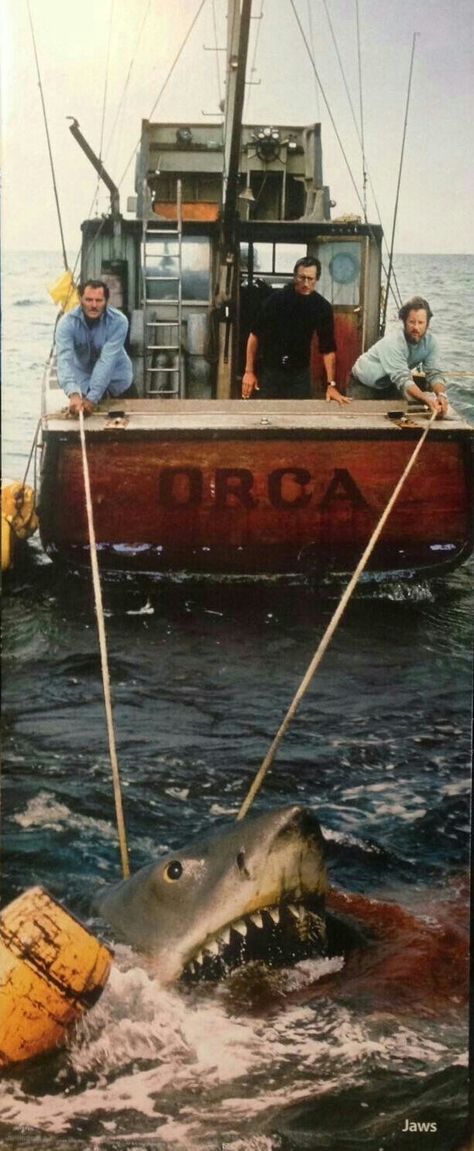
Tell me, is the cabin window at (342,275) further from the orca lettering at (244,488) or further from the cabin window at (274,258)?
the orca lettering at (244,488)

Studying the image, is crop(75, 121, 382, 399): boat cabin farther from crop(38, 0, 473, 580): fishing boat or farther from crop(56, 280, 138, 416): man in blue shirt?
crop(56, 280, 138, 416): man in blue shirt

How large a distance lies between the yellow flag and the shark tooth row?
3254 mm

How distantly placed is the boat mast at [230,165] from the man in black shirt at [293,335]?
77 centimetres

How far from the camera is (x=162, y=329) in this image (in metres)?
8.02

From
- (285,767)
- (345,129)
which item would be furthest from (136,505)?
(345,129)

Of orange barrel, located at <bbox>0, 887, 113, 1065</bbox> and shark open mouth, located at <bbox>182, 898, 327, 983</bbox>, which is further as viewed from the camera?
shark open mouth, located at <bbox>182, 898, 327, 983</bbox>

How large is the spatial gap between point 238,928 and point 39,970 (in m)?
0.58

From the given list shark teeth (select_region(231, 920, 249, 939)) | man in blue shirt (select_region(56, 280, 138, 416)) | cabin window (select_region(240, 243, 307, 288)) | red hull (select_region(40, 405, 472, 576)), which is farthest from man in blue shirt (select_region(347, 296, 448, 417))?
cabin window (select_region(240, 243, 307, 288))

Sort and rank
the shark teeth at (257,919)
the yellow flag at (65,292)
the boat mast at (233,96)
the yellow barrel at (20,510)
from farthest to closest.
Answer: the yellow barrel at (20,510) < the yellow flag at (65,292) < the boat mast at (233,96) < the shark teeth at (257,919)

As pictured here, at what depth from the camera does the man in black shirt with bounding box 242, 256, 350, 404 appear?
20.4 ft

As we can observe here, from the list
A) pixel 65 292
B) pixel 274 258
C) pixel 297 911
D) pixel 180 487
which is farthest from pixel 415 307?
pixel 274 258

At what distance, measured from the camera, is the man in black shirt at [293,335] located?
6.22m

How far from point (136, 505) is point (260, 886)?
9.23 ft

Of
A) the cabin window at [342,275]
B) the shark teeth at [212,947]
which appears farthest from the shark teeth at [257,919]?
the cabin window at [342,275]
